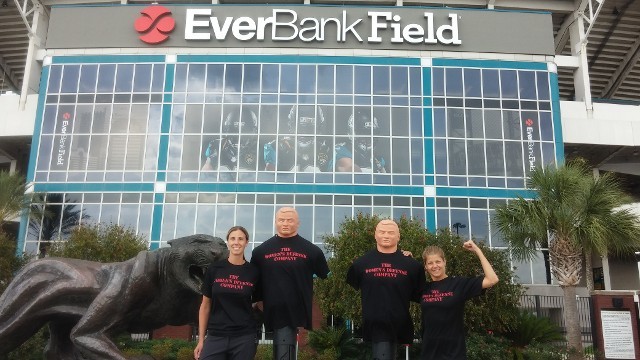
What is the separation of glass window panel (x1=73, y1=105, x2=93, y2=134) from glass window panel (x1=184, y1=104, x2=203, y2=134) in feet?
17.4

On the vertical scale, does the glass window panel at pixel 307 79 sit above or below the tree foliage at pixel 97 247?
above

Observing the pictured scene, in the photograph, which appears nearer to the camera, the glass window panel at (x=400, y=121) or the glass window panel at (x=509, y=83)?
the glass window panel at (x=400, y=121)

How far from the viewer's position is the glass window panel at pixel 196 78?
30969 mm

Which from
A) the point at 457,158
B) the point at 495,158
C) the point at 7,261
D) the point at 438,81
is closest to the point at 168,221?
the point at 7,261

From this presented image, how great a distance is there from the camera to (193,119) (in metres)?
30.4

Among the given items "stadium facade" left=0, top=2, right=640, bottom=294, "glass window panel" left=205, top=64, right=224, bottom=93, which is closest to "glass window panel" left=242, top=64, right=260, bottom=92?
"stadium facade" left=0, top=2, right=640, bottom=294

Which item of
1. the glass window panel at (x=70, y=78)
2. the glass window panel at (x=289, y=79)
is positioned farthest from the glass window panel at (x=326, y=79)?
the glass window panel at (x=70, y=78)

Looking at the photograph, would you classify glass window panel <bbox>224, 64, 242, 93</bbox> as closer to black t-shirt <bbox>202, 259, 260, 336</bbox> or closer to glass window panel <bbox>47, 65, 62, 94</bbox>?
glass window panel <bbox>47, 65, 62, 94</bbox>

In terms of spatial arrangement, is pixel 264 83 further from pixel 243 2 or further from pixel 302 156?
pixel 243 2

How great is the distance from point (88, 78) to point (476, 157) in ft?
71.0

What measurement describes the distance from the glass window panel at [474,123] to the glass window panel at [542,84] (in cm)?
375

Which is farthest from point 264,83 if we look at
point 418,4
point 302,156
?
point 418,4

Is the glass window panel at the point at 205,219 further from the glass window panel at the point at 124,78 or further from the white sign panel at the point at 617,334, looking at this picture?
the white sign panel at the point at 617,334

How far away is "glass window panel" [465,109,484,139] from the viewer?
30.3m
